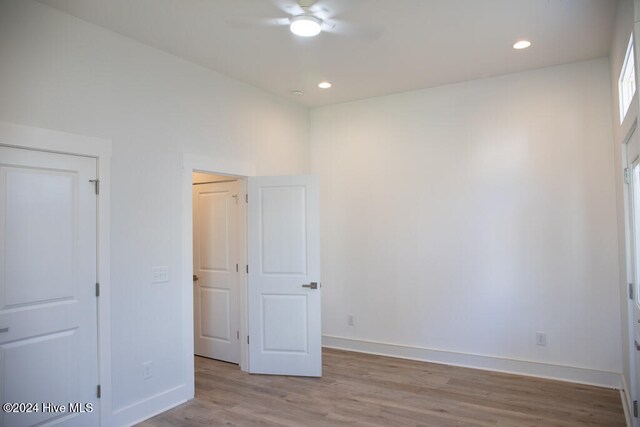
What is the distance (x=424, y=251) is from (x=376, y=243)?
0.60 metres

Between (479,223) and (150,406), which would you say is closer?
A: (150,406)

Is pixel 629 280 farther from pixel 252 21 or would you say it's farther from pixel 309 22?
pixel 252 21

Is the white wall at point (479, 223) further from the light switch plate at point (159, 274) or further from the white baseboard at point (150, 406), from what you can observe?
the light switch plate at point (159, 274)

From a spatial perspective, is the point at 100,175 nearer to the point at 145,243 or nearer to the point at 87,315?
the point at 145,243

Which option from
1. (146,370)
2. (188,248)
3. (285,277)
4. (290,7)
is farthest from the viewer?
(285,277)

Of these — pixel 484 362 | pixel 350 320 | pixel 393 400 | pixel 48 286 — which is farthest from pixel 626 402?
pixel 48 286

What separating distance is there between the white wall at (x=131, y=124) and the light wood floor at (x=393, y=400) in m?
0.55

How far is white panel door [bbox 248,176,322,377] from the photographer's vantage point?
13.9 feet

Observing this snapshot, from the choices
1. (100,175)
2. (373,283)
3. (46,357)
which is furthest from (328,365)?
(100,175)

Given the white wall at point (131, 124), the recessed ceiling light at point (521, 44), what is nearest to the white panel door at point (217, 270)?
the white wall at point (131, 124)

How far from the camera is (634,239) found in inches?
110

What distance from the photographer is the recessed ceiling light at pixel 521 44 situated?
351 cm

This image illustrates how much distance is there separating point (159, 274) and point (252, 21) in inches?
85.8

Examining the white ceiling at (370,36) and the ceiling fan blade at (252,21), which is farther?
the ceiling fan blade at (252,21)
